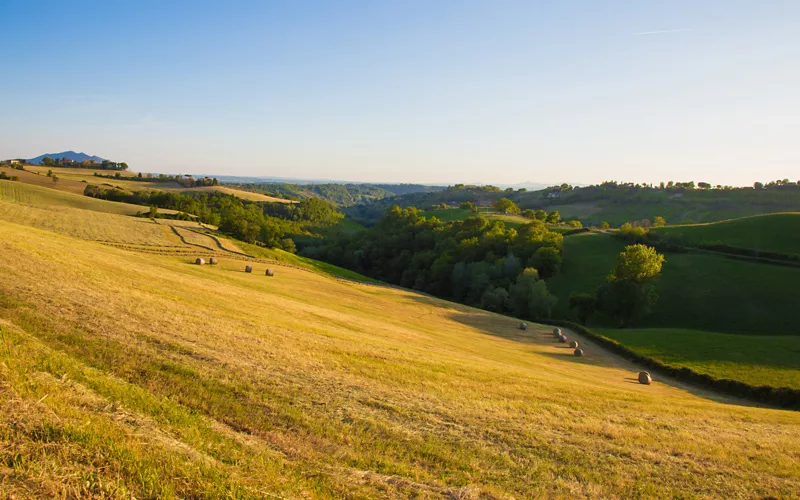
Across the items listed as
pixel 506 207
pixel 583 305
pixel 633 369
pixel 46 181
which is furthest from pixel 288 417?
pixel 506 207

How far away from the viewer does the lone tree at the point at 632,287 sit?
5862cm

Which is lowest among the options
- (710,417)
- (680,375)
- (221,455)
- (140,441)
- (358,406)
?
(680,375)

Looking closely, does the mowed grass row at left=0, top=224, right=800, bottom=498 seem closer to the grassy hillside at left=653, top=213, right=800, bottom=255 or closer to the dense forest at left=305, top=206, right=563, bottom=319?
the dense forest at left=305, top=206, right=563, bottom=319

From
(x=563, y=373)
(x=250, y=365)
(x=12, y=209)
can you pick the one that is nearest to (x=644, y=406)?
(x=563, y=373)

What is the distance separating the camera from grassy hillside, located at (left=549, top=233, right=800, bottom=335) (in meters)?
56.7

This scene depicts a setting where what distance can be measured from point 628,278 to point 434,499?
59.5m

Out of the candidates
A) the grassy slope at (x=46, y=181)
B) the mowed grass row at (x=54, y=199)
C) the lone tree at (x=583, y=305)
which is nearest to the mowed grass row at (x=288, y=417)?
the lone tree at (x=583, y=305)

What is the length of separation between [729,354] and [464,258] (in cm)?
6252

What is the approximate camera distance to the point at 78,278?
2219 cm

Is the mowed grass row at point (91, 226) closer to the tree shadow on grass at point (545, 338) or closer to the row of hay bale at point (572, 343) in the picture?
the tree shadow on grass at point (545, 338)

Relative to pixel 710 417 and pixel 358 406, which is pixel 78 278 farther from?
pixel 710 417

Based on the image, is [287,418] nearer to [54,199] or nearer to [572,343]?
[572,343]

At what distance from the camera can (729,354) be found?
38156 millimetres

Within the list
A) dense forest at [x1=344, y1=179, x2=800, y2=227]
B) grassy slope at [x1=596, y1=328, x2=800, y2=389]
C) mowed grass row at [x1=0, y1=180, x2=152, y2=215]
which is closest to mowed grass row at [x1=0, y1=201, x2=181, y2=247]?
mowed grass row at [x1=0, y1=180, x2=152, y2=215]
